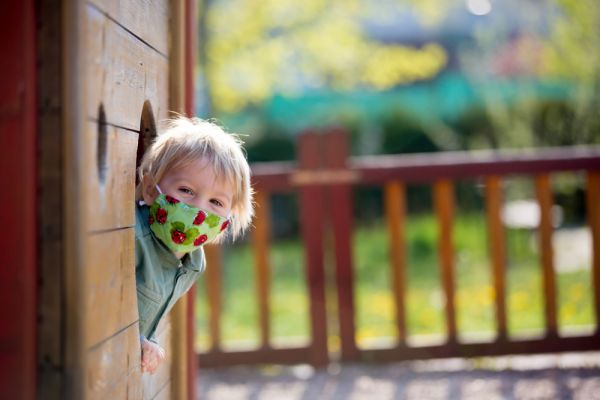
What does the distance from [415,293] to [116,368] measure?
572cm

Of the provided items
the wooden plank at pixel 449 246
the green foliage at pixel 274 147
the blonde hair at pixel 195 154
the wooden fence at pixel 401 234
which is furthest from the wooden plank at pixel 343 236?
the green foliage at pixel 274 147

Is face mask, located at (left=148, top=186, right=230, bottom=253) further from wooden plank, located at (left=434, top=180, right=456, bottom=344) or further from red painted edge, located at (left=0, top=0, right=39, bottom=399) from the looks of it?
wooden plank, located at (left=434, top=180, right=456, bottom=344)

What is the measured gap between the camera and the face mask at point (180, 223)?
2221mm

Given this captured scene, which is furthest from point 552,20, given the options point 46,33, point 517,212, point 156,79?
point 46,33

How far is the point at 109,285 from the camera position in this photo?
5.98ft

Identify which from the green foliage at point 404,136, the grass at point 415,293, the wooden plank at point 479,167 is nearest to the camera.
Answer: the wooden plank at point 479,167

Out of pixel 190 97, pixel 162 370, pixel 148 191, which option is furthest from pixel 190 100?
pixel 162 370

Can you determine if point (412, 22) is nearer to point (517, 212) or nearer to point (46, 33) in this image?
point (517, 212)

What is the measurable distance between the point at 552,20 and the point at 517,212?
2640mm

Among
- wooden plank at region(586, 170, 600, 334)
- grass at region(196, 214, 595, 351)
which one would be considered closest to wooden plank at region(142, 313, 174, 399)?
grass at region(196, 214, 595, 351)

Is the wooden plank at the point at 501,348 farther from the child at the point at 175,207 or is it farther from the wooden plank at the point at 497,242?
the child at the point at 175,207

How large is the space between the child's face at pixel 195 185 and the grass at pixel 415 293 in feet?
8.97

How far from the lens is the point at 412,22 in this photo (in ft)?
54.7

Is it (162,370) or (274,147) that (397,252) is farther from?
(274,147)
